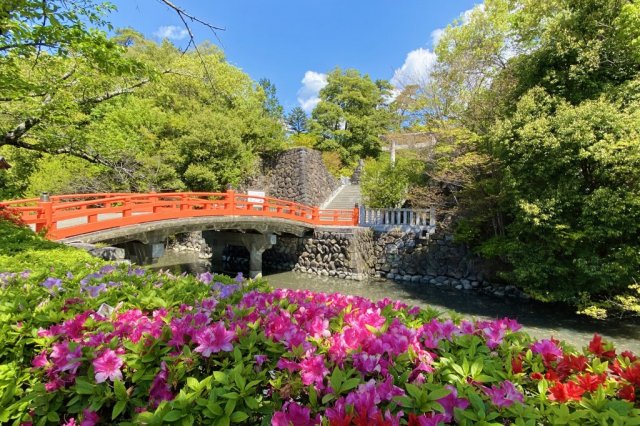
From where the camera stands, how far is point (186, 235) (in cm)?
1983

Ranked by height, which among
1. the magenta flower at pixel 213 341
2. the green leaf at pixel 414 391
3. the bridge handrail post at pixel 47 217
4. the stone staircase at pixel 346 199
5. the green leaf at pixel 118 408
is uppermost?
the stone staircase at pixel 346 199

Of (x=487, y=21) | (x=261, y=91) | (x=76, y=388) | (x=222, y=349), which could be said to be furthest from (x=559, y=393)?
(x=261, y=91)

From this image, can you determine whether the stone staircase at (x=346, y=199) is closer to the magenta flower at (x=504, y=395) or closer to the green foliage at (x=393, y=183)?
the green foliage at (x=393, y=183)

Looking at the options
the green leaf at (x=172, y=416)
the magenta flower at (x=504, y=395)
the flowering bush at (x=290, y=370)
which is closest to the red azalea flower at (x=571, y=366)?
the flowering bush at (x=290, y=370)

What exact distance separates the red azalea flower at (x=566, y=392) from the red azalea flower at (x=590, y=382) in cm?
5

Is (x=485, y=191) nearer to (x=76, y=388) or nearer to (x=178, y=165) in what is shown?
(x=76, y=388)

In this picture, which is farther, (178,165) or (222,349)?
(178,165)

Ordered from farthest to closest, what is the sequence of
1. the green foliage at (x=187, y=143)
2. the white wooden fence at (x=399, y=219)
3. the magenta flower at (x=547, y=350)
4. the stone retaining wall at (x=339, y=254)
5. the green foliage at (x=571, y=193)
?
the green foliage at (x=187, y=143) < the stone retaining wall at (x=339, y=254) < the white wooden fence at (x=399, y=219) < the green foliage at (x=571, y=193) < the magenta flower at (x=547, y=350)

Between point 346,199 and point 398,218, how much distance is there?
7.54 m

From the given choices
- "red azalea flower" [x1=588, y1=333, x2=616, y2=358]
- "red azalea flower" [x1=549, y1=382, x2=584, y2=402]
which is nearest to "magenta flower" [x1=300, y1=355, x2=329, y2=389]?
"red azalea flower" [x1=549, y1=382, x2=584, y2=402]

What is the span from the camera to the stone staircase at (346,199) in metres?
21.0

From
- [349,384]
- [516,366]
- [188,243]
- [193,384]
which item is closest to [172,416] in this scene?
[193,384]

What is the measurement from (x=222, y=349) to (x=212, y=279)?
1506 millimetres

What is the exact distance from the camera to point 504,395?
1.24m
